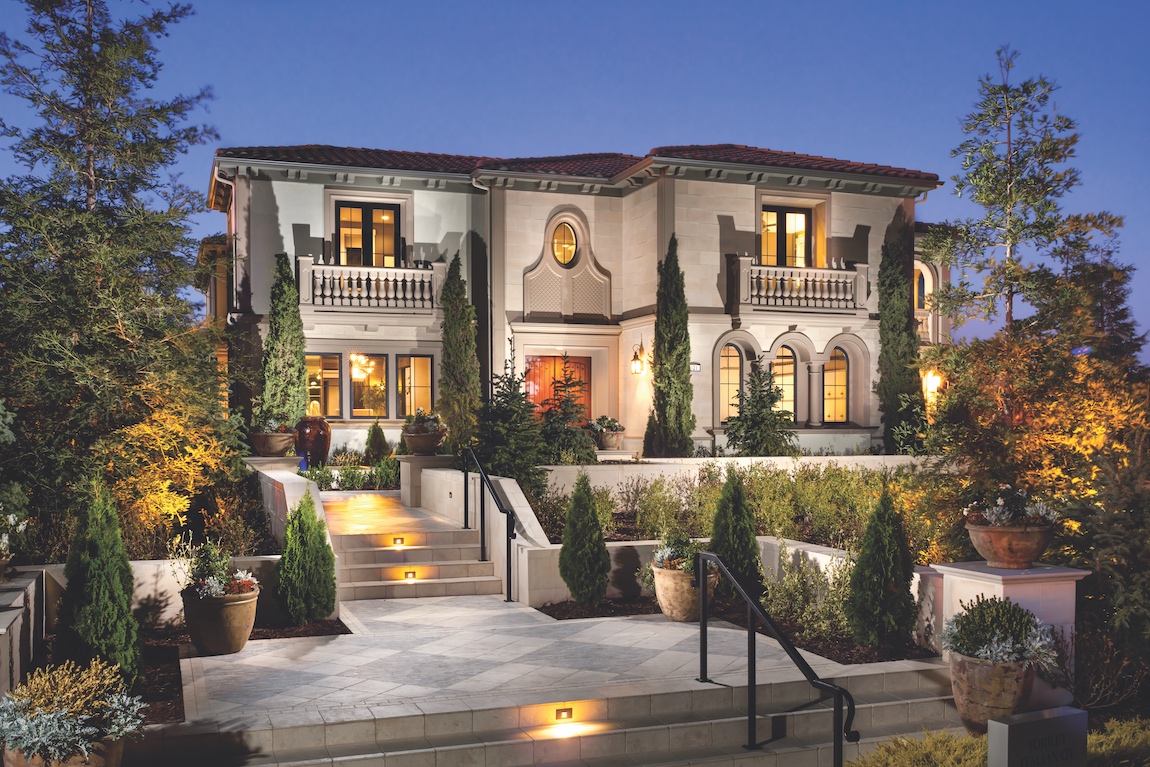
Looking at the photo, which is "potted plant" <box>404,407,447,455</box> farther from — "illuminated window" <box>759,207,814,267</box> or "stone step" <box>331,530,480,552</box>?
"illuminated window" <box>759,207,814,267</box>

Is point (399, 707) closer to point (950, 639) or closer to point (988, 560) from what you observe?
point (950, 639)

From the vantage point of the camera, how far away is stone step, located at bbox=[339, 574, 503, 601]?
11.5 m

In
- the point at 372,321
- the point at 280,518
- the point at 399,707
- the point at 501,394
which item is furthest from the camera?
the point at 372,321

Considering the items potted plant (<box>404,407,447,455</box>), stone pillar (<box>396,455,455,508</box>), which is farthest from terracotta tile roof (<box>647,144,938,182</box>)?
stone pillar (<box>396,455,455,508</box>)

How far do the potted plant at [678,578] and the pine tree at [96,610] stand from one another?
16.3ft

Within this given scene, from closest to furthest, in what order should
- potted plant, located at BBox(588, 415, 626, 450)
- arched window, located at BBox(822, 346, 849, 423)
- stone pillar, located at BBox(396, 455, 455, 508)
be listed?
stone pillar, located at BBox(396, 455, 455, 508), potted plant, located at BBox(588, 415, 626, 450), arched window, located at BBox(822, 346, 849, 423)

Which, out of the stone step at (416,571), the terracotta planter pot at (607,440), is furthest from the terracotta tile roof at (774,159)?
the stone step at (416,571)

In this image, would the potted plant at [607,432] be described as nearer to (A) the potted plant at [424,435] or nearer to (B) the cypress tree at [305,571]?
(A) the potted plant at [424,435]

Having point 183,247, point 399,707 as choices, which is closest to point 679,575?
point 399,707

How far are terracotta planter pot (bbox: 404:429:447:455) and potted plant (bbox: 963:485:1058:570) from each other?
10030 millimetres

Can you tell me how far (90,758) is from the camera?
5.45 meters

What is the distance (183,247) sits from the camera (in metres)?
13.3

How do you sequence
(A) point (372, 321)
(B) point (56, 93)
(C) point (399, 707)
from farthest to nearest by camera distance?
(A) point (372, 321) < (B) point (56, 93) < (C) point (399, 707)

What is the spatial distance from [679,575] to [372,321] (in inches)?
511
